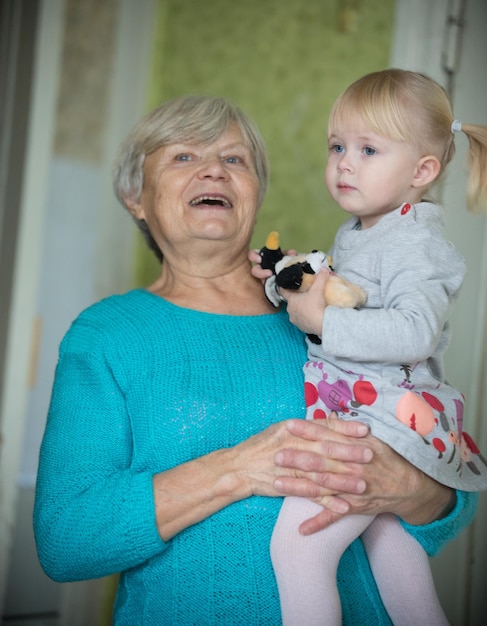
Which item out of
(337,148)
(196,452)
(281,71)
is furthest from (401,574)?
(281,71)

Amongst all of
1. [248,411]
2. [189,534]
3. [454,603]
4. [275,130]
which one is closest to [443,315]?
[248,411]

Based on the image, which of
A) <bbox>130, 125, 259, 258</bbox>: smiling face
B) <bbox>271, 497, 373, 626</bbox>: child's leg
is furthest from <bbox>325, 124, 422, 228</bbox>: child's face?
<bbox>271, 497, 373, 626</bbox>: child's leg

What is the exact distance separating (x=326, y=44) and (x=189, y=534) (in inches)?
79.9

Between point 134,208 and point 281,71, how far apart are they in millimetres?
1216

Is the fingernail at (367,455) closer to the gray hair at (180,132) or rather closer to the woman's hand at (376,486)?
the woman's hand at (376,486)

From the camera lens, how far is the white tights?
131cm

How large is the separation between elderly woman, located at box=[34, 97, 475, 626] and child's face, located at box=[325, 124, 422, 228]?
1.17 feet

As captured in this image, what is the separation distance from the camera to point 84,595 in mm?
2732

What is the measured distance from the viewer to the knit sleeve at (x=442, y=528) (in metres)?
1.48

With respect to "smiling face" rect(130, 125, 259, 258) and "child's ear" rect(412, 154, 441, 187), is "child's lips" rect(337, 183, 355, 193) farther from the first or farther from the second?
"smiling face" rect(130, 125, 259, 258)

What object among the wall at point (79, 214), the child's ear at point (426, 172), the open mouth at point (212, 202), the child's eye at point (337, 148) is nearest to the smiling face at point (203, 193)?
the open mouth at point (212, 202)

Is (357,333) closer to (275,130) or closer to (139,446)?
(139,446)

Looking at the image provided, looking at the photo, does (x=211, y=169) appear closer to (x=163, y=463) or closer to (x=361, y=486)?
(x=163, y=463)

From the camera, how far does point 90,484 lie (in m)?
1.44
